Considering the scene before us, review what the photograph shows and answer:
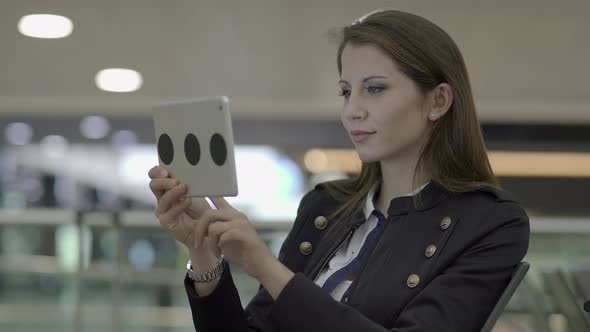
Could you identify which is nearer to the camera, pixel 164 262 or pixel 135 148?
pixel 164 262

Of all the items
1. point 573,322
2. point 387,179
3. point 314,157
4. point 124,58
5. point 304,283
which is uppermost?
point 124,58

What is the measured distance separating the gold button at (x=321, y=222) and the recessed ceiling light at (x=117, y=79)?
4.51m

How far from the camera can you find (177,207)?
5.67ft

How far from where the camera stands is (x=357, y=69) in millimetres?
1760

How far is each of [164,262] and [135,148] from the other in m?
1.05

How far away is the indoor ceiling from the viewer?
6.00 m

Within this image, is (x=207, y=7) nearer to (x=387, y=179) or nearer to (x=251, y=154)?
(x=251, y=154)

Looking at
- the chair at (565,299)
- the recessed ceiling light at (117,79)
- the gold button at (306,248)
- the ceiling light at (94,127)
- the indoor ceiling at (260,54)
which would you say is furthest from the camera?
the ceiling light at (94,127)

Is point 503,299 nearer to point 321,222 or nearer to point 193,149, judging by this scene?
point 321,222

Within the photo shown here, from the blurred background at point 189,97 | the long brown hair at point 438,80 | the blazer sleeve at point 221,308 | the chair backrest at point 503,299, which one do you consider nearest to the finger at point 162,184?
the blazer sleeve at point 221,308

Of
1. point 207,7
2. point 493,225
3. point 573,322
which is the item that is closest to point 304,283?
point 493,225

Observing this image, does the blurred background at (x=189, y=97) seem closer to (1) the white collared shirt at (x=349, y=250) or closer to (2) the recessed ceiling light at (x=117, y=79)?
(2) the recessed ceiling light at (x=117, y=79)

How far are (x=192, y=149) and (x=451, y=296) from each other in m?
0.53

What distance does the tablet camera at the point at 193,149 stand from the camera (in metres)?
1.59
